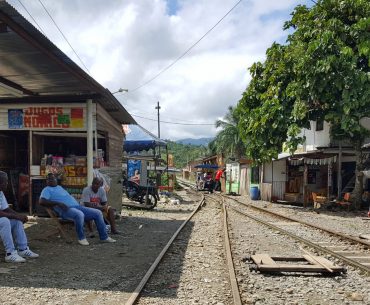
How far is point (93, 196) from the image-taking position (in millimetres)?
9578

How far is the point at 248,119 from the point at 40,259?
50.9 ft

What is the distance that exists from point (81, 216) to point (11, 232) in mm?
1579

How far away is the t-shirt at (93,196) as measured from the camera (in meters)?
9.47

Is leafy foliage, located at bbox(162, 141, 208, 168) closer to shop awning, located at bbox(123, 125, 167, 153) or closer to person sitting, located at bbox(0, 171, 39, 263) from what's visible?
shop awning, located at bbox(123, 125, 167, 153)

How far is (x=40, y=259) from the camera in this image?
7.16 metres

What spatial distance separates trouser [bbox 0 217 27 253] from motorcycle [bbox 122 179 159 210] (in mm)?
10100

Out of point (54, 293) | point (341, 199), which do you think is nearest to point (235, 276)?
point (54, 293)

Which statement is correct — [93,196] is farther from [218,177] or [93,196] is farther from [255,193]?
[218,177]

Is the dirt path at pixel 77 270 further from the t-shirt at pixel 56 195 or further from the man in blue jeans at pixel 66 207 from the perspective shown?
the t-shirt at pixel 56 195

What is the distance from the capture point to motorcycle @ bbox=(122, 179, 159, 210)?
57.0 ft

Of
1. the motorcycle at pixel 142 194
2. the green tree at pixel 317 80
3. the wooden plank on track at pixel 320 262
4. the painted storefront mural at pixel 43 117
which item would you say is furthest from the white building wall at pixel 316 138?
the wooden plank on track at pixel 320 262

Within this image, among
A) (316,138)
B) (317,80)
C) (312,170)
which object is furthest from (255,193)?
(317,80)

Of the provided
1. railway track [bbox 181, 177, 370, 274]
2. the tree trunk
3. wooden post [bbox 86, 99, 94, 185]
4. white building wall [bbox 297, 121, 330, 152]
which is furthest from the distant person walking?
wooden post [bbox 86, 99, 94, 185]

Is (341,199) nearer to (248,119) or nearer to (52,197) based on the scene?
(248,119)
